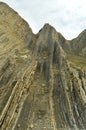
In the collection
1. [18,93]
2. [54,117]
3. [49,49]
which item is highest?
[49,49]

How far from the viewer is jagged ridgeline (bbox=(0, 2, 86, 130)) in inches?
1073

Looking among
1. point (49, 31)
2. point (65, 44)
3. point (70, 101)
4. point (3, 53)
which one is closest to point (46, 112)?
point (70, 101)

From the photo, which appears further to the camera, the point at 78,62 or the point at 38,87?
the point at 78,62

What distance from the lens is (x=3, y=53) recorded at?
39.9 metres

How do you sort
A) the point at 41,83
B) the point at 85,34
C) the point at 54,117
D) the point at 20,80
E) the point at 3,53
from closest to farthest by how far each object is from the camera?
1. the point at 54,117
2. the point at 20,80
3. the point at 41,83
4. the point at 3,53
5. the point at 85,34

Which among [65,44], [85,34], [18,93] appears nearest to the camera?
[18,93]

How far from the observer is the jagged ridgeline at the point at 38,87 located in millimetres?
27250

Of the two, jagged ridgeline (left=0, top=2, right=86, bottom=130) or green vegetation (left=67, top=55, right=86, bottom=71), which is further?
green vegetation (left=67, top=55, right=86, bottom=71)

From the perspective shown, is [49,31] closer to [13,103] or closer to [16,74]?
[16,74]

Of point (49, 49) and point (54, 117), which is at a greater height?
point (49, 49)

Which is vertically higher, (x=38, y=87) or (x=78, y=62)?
(x=78, y=62)

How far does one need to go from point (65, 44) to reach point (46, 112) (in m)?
31.3

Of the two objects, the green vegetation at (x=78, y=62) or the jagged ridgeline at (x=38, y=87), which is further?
the green vegetation at (x=78, y=62)

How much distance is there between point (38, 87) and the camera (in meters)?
33.7
